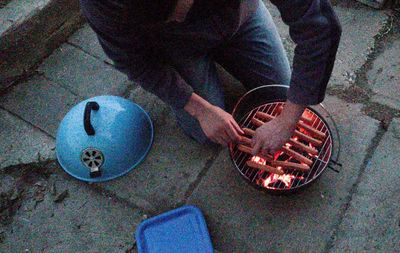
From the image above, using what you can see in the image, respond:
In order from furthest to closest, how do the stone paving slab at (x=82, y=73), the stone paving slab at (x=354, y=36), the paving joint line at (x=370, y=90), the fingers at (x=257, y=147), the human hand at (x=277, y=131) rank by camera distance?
the stone paving slab at (x=82, y=73)
the stone paving slab at (x=354, y=36)
the paving joint line at (x=370, y=90)
the fingers at (x=257, y=147)
the human hand at (x=277, y=131)

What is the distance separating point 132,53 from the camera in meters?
2.03

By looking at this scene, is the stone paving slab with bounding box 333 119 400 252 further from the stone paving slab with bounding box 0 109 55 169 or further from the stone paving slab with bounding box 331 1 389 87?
the stone paving slab with bounding box 0 109 55 169

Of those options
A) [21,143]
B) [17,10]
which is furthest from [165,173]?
[17,10]

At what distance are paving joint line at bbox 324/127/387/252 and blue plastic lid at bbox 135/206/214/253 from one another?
2.45 ft

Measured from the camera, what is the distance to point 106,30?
188 cm

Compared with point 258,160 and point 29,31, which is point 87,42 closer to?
point 29,31

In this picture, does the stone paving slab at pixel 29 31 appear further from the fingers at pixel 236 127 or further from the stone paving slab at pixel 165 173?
the fingers at pixel 236 127

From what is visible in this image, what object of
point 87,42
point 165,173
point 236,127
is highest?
A: point 236,127

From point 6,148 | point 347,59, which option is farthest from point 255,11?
point 6,148

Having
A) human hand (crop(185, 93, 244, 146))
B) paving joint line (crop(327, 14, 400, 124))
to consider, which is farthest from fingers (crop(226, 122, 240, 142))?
paving joint line (crop(327, 14, 400, 124))

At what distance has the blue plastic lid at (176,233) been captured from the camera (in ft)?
8.06

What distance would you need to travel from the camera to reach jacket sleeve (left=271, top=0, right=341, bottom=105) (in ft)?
5.66

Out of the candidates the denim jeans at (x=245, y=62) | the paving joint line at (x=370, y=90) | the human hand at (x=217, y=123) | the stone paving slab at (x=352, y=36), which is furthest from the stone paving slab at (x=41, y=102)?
the paving joint line at (x=370, y=90)

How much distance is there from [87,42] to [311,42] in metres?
2.28
